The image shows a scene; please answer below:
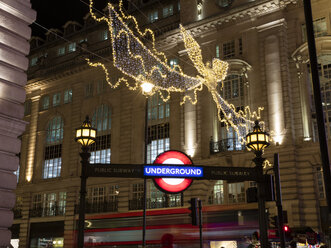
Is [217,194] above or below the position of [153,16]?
below

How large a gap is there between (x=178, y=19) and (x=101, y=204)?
56.7ft

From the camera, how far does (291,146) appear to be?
28.1 metres

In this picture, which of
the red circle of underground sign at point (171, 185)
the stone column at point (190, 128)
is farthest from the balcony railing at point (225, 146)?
the red circle of underground sign at point (171, 185)

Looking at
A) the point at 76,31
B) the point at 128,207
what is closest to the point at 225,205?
the point at 128,207

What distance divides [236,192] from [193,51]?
11537 millimetres

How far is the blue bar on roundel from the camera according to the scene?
9.31 metres

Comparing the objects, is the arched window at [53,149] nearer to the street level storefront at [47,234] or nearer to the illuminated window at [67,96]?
the illuminated window at [67,96]

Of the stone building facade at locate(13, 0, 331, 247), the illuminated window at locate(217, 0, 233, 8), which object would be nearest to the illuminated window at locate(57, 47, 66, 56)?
the stone building facade at locate(13, 0, 331, 247)

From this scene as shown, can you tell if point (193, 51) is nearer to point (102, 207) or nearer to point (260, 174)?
point (102, 207)

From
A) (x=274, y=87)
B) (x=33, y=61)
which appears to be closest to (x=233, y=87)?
(x=274, y=87)

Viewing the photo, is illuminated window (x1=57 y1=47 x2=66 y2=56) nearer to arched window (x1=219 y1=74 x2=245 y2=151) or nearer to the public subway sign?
arched window (x1=219 y1=74 x2=245 y2=151)

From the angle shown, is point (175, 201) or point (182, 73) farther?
point (182, 73)

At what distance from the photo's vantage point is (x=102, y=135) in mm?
39688

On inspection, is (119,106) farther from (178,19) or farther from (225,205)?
(225,205)
